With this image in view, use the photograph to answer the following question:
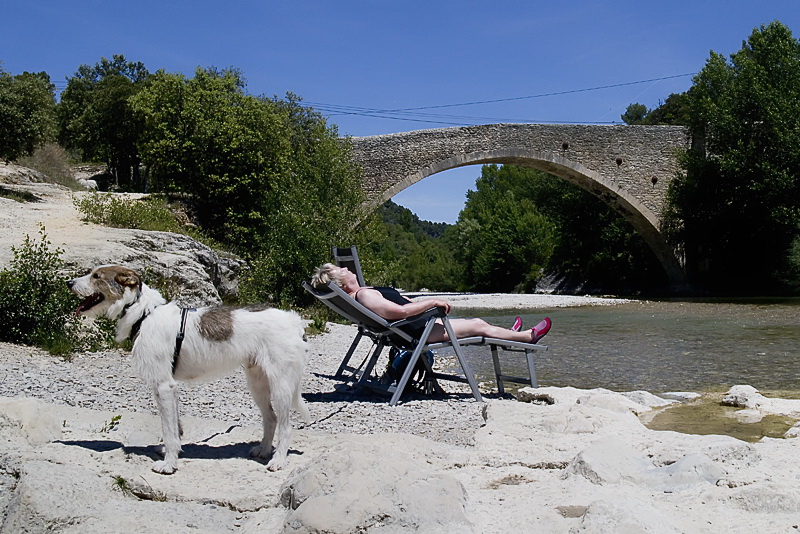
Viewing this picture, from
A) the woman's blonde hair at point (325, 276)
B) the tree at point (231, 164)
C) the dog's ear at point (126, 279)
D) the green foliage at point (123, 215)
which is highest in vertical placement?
the tree at point (231, 164)

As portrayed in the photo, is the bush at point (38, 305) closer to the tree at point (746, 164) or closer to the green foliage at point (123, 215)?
the green foliage at point (123, 215)

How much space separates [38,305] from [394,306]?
10.5ft

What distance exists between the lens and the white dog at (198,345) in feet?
10.3

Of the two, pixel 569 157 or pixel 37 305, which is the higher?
pixel 569 157

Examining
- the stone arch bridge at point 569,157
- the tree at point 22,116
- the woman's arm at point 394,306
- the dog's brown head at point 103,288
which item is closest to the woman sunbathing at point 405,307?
the woman's arm at point 394,306

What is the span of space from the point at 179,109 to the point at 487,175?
113 ft

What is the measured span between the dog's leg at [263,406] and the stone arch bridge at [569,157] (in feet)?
64.6


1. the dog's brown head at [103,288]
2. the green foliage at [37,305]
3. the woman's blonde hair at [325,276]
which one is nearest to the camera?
the dog's brown head at [103,288]

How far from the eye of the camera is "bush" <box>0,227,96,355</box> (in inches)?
230

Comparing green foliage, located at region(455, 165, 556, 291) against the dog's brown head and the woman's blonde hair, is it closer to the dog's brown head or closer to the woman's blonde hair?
the woman's blonde hair

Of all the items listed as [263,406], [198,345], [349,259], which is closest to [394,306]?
[349,259]

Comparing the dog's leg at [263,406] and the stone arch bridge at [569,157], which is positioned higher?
the stone arch bridge at [569,157]

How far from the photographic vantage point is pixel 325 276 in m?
4.98

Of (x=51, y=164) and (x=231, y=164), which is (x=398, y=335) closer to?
(x=231, y=164)
